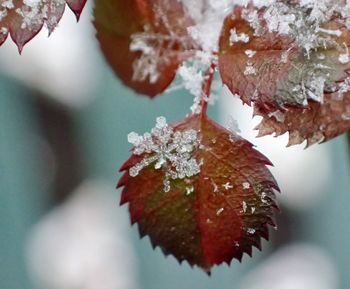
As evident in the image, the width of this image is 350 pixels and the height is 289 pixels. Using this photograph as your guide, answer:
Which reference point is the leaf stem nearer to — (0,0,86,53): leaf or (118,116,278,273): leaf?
(118,116,278,273): leaf

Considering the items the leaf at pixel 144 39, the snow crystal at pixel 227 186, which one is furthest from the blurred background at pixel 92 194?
the snow crystal at pixel 227 186

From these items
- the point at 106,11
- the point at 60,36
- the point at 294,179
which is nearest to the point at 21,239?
the point at 60,36

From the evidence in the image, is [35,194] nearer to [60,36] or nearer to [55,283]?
[55,283]

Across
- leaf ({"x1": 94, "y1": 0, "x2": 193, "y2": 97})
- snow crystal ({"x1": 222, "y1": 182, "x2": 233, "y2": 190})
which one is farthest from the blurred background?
snow crystal ({"x1": 222, "y1": 182, "x2": 233, "y2": 190})

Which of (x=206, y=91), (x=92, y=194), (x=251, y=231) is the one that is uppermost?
(x=206, y=91)

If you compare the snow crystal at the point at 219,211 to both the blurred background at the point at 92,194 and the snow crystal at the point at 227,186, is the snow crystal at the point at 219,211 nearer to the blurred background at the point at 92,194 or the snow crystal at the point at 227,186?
the snow crystal at the point at 227,186

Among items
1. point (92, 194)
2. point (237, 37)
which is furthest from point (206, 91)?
Answer: point (92, 194)

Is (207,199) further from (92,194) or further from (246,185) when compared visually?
(92,194)
